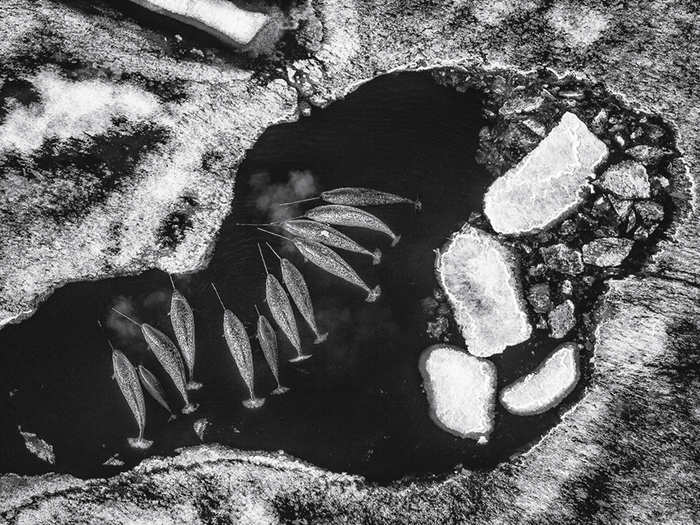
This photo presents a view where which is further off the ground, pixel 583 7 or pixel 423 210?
pixel 583 7

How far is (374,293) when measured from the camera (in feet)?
12.0

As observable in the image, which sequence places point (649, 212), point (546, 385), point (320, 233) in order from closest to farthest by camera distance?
point (649, 212)
point (546, 385)
point (320, 233)

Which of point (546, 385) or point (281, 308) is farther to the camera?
point (281, 308)

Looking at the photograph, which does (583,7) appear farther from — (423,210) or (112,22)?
(112,22)

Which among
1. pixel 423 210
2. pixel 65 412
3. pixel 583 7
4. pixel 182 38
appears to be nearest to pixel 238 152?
pixel 182 38

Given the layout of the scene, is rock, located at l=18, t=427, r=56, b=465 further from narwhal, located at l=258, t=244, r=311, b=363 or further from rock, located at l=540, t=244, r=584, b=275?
rock, located at l=540, t=244, r=584, b=275

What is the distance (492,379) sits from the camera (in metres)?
3.53

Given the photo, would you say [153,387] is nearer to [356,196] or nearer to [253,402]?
[253,402]

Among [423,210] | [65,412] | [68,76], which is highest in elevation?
[68,76]

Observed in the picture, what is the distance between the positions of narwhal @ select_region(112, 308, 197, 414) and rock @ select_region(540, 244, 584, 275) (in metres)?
3.01

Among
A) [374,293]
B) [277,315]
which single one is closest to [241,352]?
[277,315]

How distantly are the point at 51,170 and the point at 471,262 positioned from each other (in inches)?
132

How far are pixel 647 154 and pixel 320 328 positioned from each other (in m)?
2.85

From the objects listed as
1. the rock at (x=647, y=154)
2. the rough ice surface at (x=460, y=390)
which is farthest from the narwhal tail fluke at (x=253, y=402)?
the rock at (x=647, y=154)
